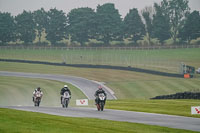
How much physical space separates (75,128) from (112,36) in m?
77.0

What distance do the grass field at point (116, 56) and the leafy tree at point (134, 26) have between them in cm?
1961

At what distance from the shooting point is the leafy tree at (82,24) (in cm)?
9088

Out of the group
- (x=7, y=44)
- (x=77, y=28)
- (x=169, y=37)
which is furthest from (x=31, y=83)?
(x=169, y=37)

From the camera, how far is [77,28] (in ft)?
307

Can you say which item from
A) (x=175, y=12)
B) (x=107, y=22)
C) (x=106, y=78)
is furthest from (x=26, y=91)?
(x=175, y=12)

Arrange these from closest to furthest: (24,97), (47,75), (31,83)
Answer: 1. (24,97)
2. (31,83)
3. (47,75)

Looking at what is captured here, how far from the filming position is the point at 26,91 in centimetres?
5997

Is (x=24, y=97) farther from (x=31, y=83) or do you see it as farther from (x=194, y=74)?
(x=194, y=74)

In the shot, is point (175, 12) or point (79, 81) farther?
point (175, 12)

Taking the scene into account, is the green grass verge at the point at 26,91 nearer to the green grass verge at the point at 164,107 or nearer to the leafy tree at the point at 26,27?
the green grass verge at the point at 164,107

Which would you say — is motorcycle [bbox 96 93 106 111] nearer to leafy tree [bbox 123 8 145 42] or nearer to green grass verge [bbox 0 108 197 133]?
green grass verge [bbox 0 108 197 133]

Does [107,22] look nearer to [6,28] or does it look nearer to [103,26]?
[103,26]

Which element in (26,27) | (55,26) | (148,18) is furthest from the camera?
(148,18)

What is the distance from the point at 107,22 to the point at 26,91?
38.3 m
